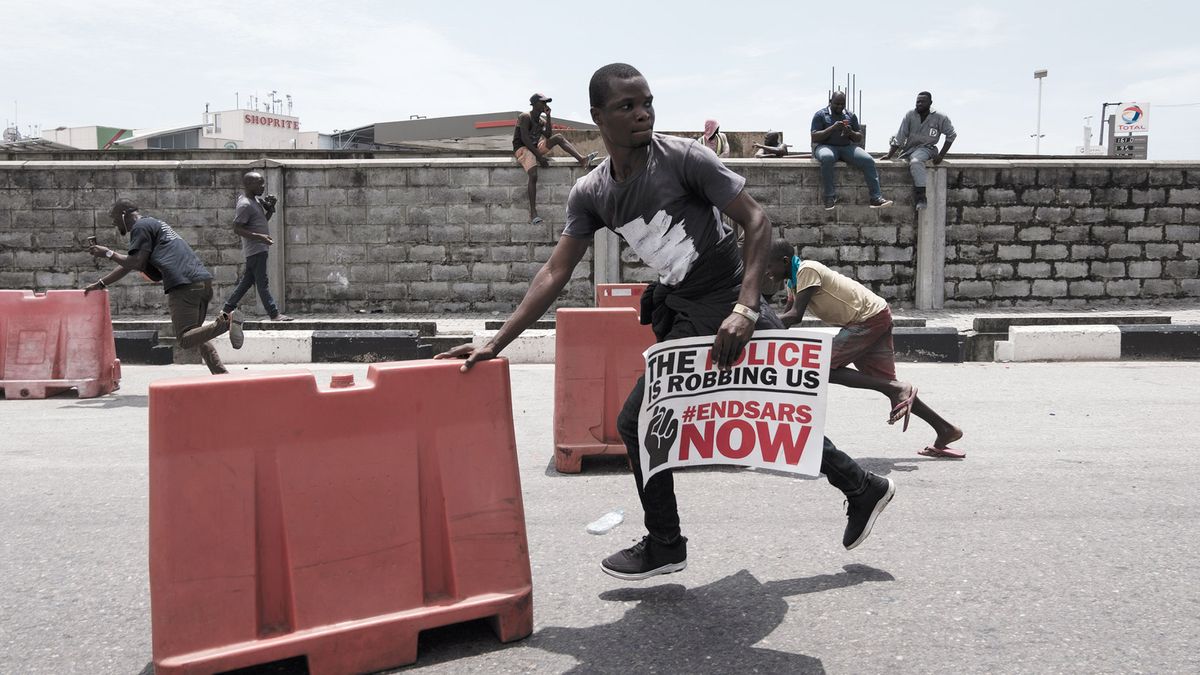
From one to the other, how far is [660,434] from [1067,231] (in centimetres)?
1292

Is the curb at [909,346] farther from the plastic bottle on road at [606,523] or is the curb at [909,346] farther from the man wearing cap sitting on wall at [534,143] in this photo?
the plastic bottle on road at [606,523]

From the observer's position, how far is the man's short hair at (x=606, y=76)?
321cm

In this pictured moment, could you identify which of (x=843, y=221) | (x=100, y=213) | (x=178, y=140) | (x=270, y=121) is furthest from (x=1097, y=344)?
(x=270, y=121)

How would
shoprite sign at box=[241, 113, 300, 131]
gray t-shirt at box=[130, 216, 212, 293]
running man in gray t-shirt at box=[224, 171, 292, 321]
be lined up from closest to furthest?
gray t-shirt at box=[130, 216, 212, 293] → running man in gray t-shirt at box=[224, 171, 292, 321] → shoprite sign at box=[241, 113, 300, 131]

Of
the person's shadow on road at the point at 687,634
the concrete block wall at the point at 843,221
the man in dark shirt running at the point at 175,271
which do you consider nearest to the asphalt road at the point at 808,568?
the person's shadow on road at the point at 687,634

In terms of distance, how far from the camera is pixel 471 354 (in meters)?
3.17

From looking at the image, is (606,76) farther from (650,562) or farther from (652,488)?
(650,562)

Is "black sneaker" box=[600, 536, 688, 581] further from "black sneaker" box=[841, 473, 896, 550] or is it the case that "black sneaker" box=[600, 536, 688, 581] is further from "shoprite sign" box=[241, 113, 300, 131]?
"shoprite sign" box=[241, 113, 300, 131]

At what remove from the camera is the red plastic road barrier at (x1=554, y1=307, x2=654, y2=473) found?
18.5 feet

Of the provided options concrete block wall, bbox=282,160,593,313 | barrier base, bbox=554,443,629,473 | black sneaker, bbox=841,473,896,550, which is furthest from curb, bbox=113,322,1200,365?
black sneaker, bbox=841,473,896,550

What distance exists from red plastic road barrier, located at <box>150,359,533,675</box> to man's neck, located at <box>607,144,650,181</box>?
0.78m

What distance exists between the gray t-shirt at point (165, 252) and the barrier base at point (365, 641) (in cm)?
593

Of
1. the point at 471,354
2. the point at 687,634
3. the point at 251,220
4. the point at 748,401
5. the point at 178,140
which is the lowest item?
the point at 687,634

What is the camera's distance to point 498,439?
3.19 m
